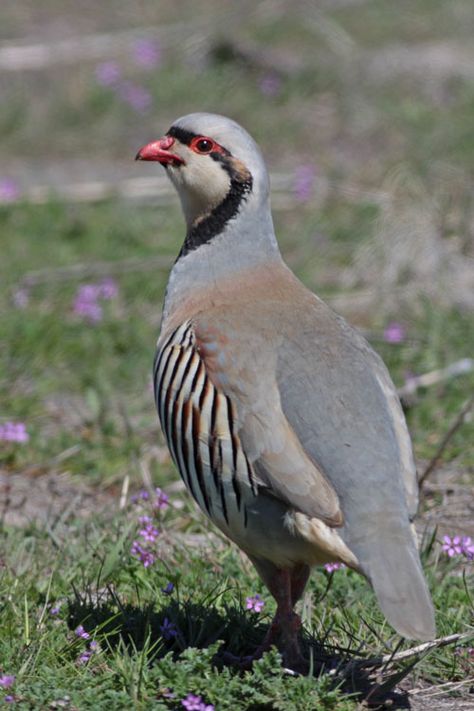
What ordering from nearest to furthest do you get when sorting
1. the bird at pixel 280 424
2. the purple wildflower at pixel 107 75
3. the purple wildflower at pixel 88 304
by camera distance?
the bird at pixel 280 424
the purple wildflower at pixel 88 304
the purple wildflower at pixel 107 75

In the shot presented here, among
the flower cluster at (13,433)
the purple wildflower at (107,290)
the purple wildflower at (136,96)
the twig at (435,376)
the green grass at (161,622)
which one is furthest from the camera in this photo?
the purple wildflower at (136,96)

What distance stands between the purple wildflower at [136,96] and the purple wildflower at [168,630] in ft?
25.5

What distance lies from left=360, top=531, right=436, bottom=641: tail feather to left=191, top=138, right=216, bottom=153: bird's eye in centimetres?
153

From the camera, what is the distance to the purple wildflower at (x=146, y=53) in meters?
11.9

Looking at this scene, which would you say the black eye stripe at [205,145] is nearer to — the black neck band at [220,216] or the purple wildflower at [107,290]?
the black neck band at [220,216]

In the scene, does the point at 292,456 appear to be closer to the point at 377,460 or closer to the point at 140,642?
the point at 377,460

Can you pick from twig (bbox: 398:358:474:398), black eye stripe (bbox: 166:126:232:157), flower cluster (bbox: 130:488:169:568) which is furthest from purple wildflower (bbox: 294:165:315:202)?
black eye stripe (bbox: 166:126:232:157)

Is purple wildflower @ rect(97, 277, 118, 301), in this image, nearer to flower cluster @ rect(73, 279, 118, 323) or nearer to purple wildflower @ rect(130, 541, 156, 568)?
flower cluster @ rect(73, 279, 118, 323)

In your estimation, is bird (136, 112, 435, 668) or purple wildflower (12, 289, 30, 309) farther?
purple wildflower (12, 289, 30, 309)

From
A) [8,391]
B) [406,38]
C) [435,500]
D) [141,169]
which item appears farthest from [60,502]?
[406,38]

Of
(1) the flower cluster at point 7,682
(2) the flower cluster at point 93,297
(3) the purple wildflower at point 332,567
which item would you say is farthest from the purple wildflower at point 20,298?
(1) the flower cluster at point 7,682

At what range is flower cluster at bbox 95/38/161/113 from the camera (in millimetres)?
11266

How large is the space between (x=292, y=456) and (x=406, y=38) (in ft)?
33.9

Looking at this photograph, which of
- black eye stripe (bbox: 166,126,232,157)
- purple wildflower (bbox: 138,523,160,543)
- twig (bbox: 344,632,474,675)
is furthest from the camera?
purple wildflower (bbox: 138,523,160,543)
